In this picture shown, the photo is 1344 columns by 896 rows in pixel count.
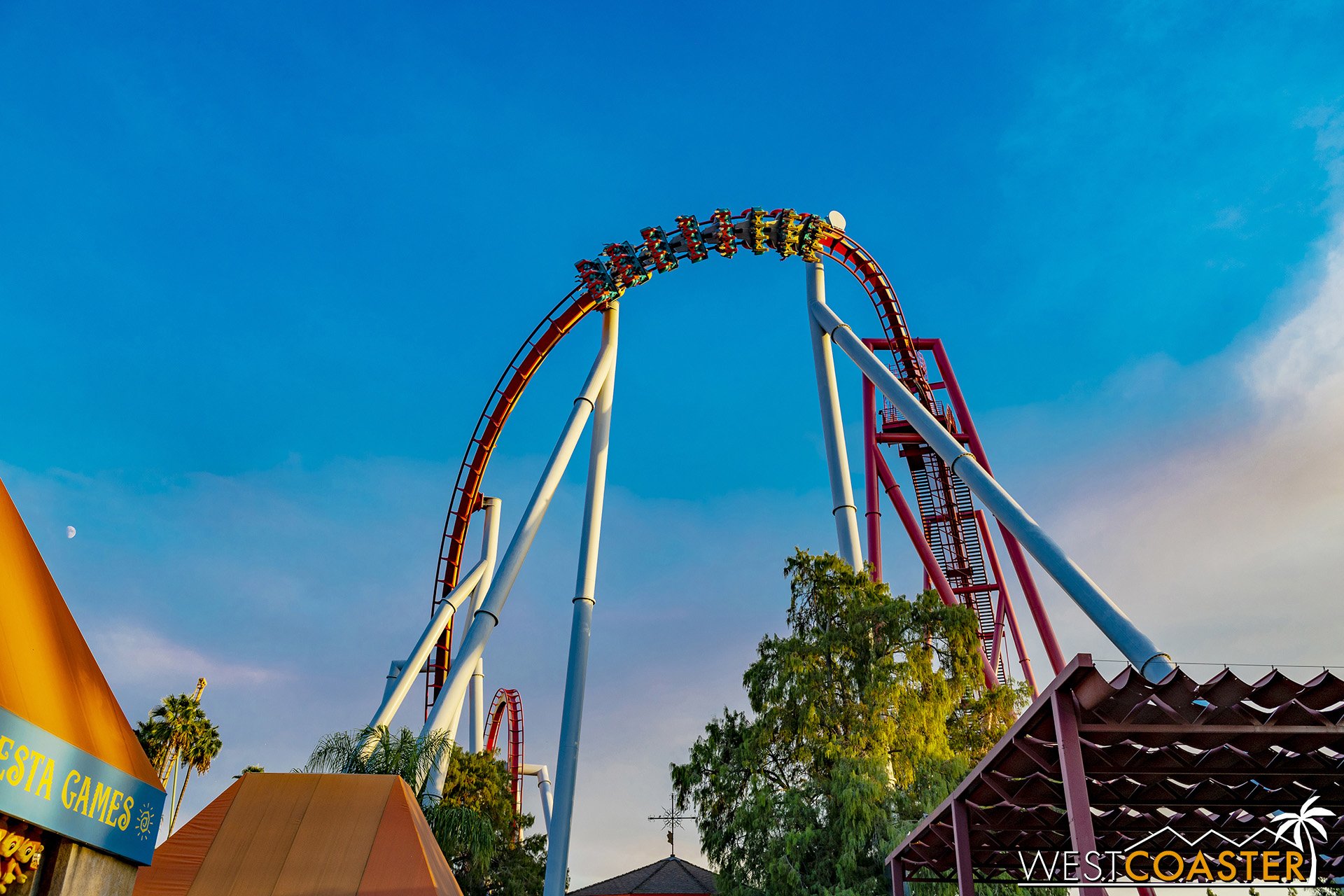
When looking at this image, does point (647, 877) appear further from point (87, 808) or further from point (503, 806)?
point (87, 808)

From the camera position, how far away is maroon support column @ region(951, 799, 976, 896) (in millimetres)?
9656

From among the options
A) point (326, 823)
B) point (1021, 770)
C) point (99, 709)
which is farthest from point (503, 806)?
point (99, 709)

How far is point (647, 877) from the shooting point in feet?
83.0

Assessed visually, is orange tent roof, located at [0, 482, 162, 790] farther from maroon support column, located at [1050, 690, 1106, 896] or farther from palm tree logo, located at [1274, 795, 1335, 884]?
palm tree logo, located at [1274, 795, 1335, 884]

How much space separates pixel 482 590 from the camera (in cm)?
2542

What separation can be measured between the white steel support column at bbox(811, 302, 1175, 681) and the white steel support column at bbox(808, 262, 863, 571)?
1.19 m

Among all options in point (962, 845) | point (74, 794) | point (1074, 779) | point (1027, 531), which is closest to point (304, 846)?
point (74, 794)

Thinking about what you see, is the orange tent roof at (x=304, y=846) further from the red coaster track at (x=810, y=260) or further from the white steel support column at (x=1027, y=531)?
the red coaster track at (x=810, y=260)

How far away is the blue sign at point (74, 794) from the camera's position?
471 cm

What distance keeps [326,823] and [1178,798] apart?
757 centimetres

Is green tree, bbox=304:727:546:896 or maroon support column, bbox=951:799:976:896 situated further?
green tree, bbox=304:727:546:896

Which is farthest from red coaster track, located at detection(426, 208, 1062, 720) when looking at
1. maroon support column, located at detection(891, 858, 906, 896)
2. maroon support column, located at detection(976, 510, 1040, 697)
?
maroon support column, located at detection(891, 858, 906, 896)

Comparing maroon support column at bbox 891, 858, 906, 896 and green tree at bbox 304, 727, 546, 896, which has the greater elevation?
green tree at bbox 304, 727, 546, 896

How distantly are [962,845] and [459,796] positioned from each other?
51.3 ft
